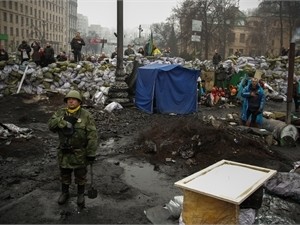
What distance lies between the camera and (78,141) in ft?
15.1

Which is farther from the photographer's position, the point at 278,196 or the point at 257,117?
the point at 257,117

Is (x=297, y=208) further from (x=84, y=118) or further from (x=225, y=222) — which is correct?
(x=84, y=118)

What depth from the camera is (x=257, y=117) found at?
9938 millimetres

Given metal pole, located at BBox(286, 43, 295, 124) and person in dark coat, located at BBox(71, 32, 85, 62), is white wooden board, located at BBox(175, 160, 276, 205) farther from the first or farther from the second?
person in dark coat, located at BBox(71, 32, 85, 62)

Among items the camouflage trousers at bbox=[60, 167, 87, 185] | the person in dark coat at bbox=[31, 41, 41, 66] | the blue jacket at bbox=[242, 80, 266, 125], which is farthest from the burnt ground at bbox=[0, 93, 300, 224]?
the person in dark coat at bbox=[31, 41, 41, 66]

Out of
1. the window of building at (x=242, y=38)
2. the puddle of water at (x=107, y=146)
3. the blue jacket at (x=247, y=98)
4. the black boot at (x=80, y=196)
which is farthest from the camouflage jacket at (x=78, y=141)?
the window of building at (x=242, y=38)

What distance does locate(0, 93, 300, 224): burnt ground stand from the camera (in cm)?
473

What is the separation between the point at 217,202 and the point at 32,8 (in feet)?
255

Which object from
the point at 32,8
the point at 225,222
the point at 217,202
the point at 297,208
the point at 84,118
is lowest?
the point at 297,208

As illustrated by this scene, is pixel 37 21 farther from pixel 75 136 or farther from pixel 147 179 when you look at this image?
pixel 75 136

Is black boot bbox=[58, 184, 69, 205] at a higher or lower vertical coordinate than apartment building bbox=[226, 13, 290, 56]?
lower

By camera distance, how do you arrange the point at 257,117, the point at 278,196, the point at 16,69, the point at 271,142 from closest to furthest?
the point at 278,196, the point at 271,142, the point at 257,117, the point at 16,69

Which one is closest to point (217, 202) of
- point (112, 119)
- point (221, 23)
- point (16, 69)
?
point (112, 119)

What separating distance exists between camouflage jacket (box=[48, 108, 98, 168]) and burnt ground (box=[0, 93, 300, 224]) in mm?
725
